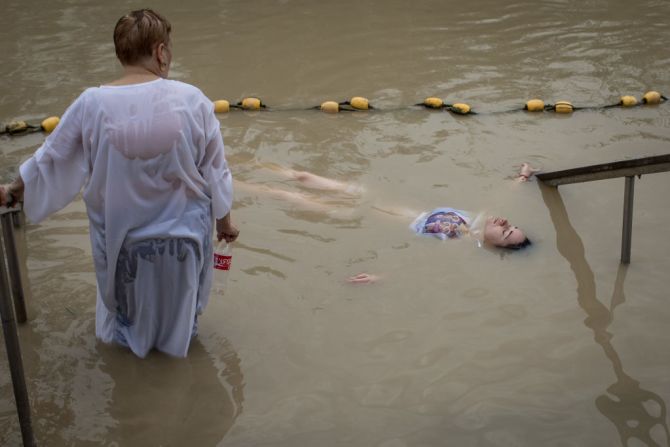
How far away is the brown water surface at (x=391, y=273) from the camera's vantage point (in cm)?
402

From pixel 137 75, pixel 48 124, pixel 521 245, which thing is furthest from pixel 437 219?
pixel 48 124

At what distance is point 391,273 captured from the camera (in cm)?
535

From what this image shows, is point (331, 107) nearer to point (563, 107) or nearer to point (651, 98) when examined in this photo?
point (563, 107)

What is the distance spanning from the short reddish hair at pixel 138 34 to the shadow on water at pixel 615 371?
2798 millimetres

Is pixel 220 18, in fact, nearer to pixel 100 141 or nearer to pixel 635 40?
pixel 635 40

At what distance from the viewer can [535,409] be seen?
404 cm

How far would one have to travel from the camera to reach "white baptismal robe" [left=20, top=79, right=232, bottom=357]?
379 centimetres

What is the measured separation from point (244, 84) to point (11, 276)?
4.64 metres

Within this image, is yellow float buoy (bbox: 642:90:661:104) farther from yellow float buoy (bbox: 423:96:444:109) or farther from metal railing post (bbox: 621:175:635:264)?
metal railing post (bbox: 621:175:635:264)

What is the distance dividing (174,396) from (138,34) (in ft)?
5.90

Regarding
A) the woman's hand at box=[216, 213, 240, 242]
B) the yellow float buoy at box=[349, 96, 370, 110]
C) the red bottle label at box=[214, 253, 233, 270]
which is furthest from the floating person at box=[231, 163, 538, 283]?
the yellow float buoy at box=[349, 96, 370, 110]

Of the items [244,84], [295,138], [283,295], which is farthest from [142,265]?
[244,84]

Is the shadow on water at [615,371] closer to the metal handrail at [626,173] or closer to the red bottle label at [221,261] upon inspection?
the metal handrail at [626,173]

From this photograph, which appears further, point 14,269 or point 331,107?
point 331,107
